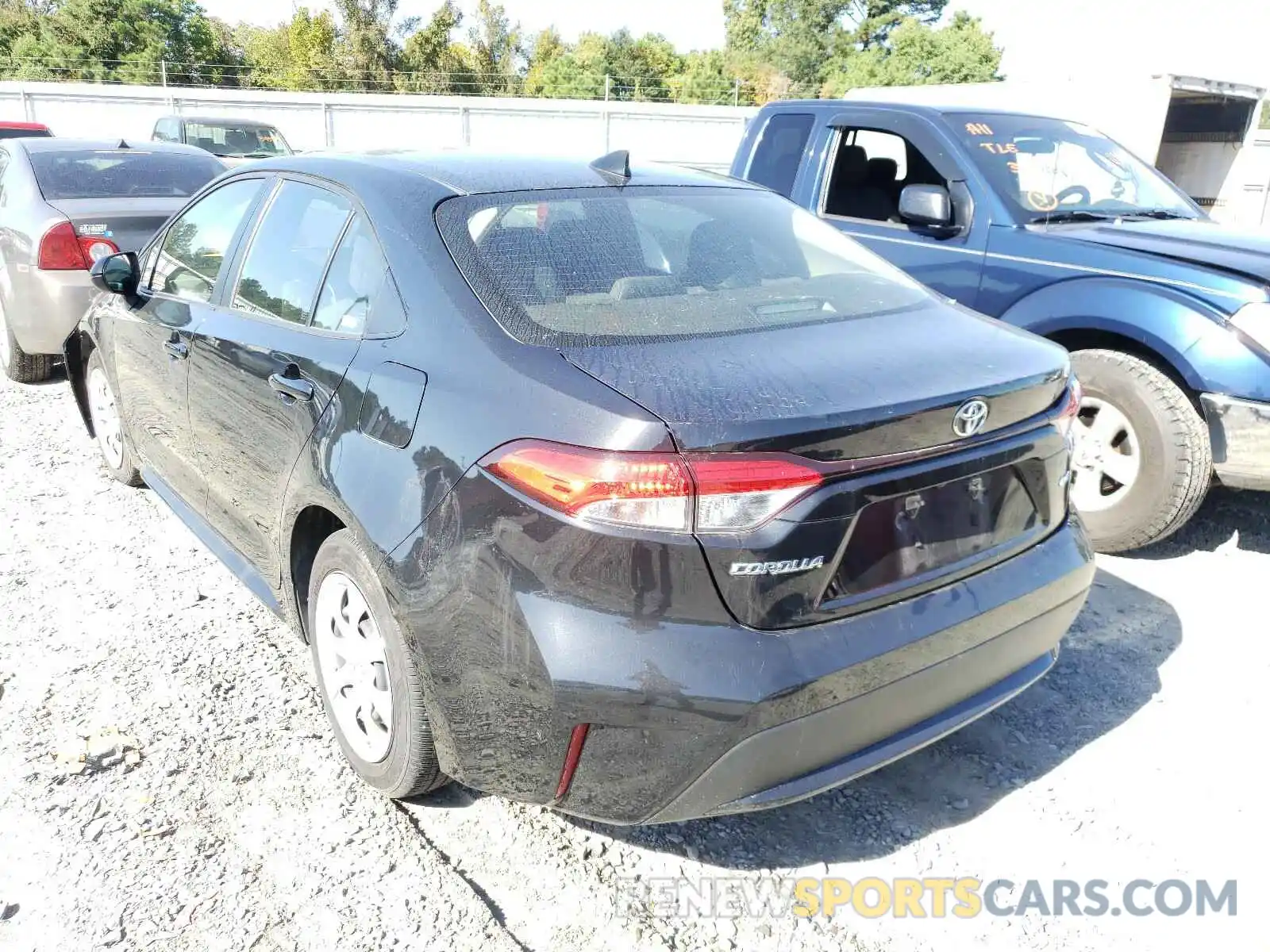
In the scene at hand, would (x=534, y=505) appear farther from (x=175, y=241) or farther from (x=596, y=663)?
(x=175, y=241)

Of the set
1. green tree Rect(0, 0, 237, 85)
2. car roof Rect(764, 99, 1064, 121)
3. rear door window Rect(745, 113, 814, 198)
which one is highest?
green tree Rect(0, 0, 237, 85)

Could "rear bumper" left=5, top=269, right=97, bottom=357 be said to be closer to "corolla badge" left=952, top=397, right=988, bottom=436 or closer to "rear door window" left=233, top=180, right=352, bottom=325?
"rear door window" left=233, top=180, right=352, bottom=325

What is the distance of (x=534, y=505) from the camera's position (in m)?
1.91

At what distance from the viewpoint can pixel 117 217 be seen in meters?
5.89

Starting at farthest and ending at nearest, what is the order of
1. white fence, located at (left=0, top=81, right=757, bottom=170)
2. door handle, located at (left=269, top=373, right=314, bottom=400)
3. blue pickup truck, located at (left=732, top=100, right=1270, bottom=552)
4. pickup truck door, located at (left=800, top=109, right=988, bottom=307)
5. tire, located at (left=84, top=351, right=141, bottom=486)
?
white fence, located at (left=0, top=81, right=757, bottom=170), pickup truck door, located at (left=800, top=109, right=988, bottom=307), tire, located at (left=84, top=351, right=141, bottom=486), blue pickup truck, located at (left=732, top=100, right=1270, bottom=552), door handle, located at (left=269, top=373, right=314, bottom=400)

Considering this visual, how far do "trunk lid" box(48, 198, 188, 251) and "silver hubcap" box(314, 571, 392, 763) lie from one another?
4117 mm

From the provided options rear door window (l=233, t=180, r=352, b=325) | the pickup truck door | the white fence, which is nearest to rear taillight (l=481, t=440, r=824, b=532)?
rear door window (l=233, t=180, r=352, b=325)

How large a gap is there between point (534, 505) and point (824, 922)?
122 centimetres

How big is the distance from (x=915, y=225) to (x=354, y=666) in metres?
3.67

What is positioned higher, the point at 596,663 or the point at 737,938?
the point at 596,663

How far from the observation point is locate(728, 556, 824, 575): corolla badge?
1.85 m

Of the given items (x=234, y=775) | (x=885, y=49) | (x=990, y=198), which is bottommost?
(x=234, y=775)

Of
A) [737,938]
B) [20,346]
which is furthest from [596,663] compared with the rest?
[20,346]

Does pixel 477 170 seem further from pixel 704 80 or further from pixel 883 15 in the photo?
pixel 883 15
